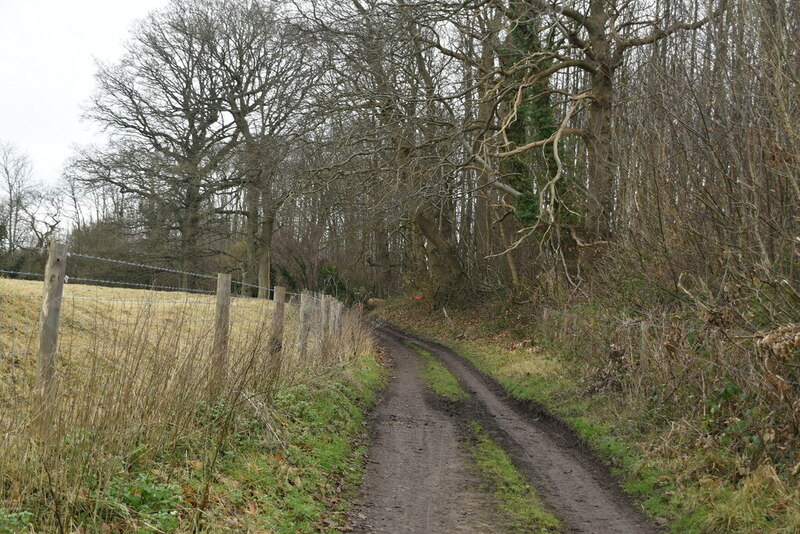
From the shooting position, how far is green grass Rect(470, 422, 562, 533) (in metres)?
6.24

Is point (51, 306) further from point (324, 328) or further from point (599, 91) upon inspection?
point (599, 91)

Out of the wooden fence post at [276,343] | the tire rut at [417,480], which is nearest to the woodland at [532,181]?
the tire rut at [417,480]

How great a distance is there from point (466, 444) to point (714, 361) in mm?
3252

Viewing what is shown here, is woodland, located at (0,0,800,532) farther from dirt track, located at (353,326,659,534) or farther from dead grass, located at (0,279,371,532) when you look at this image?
dead grass, located at (0,279,371,532)

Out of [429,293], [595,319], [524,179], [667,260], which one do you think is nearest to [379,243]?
[429,293]

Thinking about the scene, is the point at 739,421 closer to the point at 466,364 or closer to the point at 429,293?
the point at 466,364

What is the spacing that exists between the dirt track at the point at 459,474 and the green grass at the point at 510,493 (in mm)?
131

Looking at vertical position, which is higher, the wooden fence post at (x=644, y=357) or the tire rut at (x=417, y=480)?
the wooden fence post at (x=644, y=357)

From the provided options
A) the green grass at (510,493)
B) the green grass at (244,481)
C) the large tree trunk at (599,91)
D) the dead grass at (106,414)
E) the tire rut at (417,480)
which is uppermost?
the large tree trunk at (599,91)

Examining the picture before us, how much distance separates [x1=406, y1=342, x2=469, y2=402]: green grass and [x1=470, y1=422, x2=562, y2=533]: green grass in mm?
4455

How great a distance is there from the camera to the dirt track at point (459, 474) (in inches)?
250

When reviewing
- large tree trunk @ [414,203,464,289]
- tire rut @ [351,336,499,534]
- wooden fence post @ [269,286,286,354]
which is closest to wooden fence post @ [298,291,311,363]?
tire rut @ [351,336,499,534]

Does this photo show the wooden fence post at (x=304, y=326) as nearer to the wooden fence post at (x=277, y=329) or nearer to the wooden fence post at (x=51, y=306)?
the wooden fence post at (x=277, y=329)

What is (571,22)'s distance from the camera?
2011 centimetres
